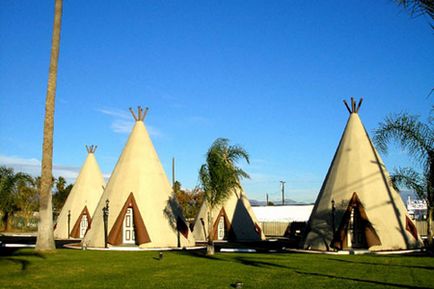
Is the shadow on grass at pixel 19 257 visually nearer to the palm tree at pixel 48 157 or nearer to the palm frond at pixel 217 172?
the palm tree at pixel 48 157

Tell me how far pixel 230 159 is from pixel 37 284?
12.7 m

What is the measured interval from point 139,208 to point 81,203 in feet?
40.2

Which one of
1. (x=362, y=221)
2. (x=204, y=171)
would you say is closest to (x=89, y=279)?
(x=204, y=171)

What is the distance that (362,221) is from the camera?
2419 centimetres

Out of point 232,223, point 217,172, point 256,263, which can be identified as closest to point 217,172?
point 217,172

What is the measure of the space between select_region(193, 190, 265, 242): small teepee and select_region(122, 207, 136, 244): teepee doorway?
9.30 meters

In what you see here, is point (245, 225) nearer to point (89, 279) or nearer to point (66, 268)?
point (66, 268)

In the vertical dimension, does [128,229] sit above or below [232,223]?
below

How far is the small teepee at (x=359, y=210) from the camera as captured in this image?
23953 mm

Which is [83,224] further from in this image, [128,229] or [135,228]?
[135,228]

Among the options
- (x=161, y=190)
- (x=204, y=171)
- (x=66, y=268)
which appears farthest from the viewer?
(x=161, y=190)

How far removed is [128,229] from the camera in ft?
85.9

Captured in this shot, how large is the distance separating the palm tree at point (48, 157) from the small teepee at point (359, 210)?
40.7ft

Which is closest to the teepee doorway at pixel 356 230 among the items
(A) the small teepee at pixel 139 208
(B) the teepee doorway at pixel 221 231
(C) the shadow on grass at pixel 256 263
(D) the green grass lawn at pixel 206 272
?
(D) the green grass lawn at pixel 206 272
